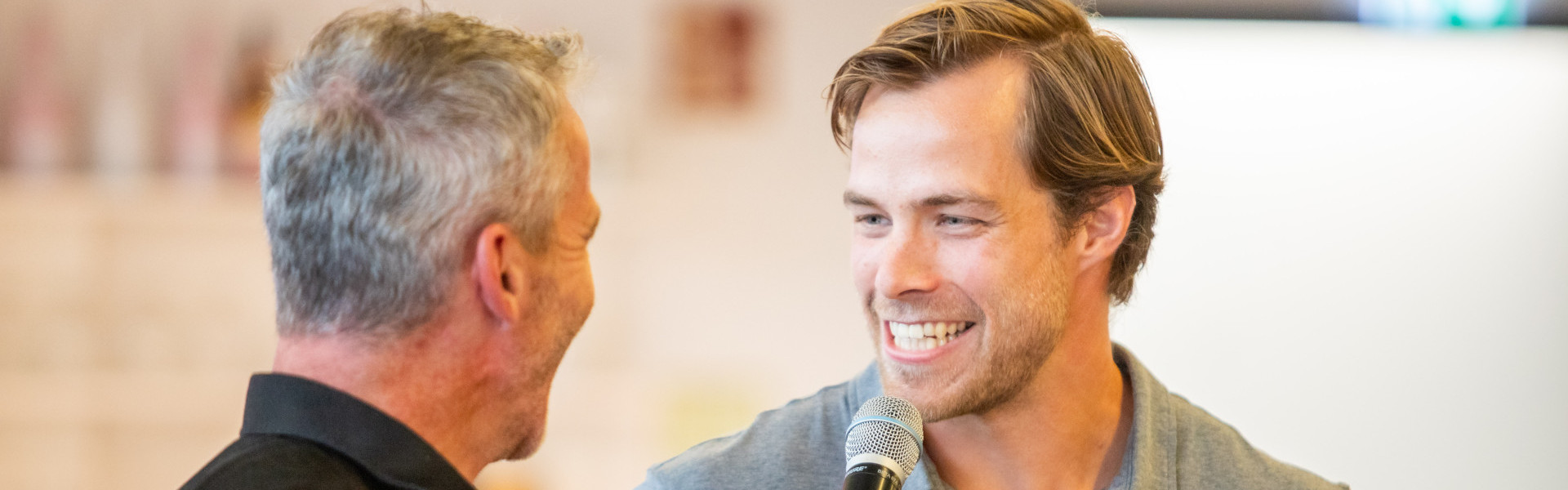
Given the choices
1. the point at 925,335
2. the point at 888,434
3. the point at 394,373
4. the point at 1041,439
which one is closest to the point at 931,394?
the point at 925,335

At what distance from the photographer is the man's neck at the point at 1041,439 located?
5.24 ft

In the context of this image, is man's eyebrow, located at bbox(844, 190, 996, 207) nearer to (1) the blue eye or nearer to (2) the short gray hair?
(1) the blue eye

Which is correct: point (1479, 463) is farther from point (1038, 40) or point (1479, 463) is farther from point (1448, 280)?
point (1038, 40)

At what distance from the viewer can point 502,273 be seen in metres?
1.04

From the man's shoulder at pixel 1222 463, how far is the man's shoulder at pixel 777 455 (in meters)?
0.42

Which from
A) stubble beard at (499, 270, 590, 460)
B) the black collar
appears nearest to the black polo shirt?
the black collar

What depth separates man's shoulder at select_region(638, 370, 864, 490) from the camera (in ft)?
5.20

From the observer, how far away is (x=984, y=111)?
1.55 metres

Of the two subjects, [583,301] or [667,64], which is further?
[667,64]

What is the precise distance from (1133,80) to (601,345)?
1746 mm

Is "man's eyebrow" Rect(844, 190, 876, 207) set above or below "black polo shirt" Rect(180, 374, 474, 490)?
above

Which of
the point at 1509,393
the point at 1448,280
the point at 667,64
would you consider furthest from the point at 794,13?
the point at 1509,393

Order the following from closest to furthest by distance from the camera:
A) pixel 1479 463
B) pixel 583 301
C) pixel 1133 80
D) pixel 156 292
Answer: pixel 583 301 < pixel 1133 80 < pixel 1479 463 < pixel 156 292

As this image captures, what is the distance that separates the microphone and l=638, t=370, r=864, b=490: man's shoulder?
13.1 inches
